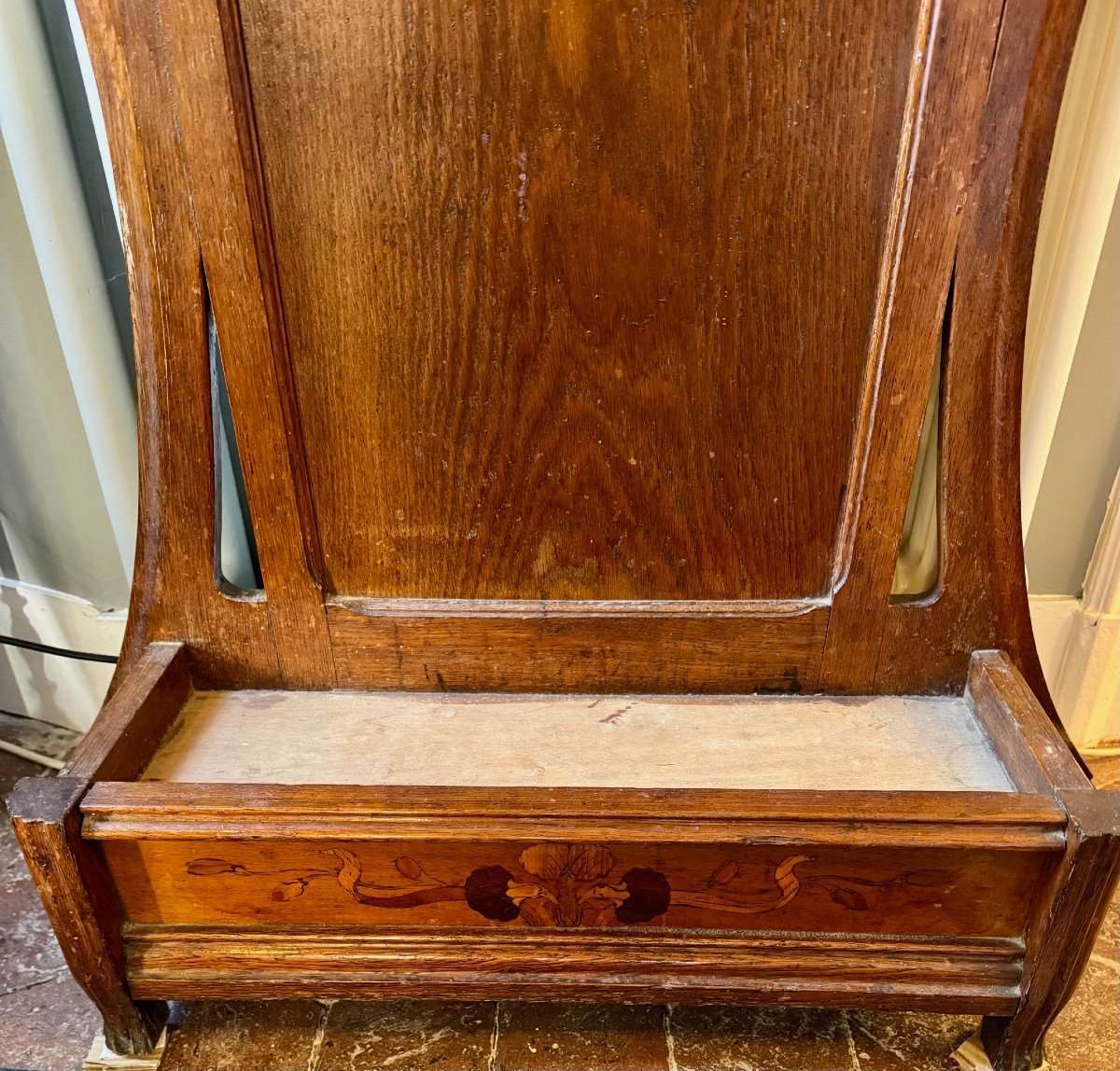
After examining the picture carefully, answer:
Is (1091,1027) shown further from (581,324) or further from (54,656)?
(54,656)

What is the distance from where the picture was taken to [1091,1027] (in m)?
1.15

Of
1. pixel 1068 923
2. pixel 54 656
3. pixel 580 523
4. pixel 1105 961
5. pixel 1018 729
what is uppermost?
pixel 580 523

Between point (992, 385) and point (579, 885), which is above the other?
point (992, 385)

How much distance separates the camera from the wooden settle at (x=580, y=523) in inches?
34.7

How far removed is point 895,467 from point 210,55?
0.79m

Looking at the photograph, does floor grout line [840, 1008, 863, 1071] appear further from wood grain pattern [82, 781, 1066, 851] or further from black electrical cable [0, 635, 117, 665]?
black electrical cable [0, 635, 117, 665]

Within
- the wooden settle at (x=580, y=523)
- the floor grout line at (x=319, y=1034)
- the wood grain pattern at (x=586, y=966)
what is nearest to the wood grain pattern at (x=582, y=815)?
the wooden settle at (x=580, y=523)

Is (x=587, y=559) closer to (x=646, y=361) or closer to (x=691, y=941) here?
(x=646, y=361)

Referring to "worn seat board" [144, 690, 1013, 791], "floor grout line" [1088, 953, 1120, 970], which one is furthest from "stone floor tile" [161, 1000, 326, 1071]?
"floor grout line" [1088, 953, 1120, 970]

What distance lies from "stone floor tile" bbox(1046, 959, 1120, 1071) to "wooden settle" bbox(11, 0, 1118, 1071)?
0.13m

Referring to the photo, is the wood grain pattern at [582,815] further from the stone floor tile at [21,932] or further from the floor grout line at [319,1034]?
the stone floor tile at [21,932]

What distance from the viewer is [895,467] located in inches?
40.3

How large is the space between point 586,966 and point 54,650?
977mm

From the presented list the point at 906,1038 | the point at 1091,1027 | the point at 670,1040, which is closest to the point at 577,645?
the point at 670,1040
